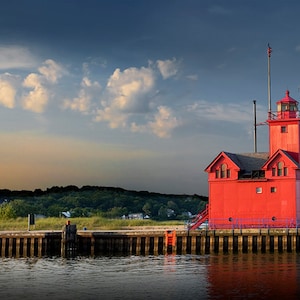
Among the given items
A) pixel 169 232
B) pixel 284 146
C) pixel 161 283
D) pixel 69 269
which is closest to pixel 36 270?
pixel 69 269

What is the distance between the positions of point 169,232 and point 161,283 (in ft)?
75.2

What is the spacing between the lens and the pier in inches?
2653

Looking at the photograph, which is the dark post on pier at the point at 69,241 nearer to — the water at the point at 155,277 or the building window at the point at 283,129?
the water at the point at 155,277

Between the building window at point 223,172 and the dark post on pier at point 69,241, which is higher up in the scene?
the building window at point 223,172

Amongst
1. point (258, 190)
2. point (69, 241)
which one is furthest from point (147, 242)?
point (258, 190)

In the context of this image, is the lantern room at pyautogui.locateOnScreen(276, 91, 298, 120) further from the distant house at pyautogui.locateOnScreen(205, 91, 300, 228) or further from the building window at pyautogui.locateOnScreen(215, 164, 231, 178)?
the building window at pyautogui.locateOnScreen(215, 164, 231, 178)

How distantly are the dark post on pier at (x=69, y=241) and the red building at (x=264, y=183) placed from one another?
16839 mm

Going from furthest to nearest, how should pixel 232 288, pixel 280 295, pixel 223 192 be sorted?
pixel 223 192 < pixel 232 288 < pixel 280 295

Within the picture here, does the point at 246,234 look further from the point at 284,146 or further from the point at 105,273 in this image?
the point at 105,273

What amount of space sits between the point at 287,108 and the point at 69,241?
3102 cm

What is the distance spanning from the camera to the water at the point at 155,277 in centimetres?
4222

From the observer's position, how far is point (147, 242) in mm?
69500

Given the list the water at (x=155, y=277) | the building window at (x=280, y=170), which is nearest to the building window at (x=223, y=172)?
the building window at (x=280, y=170)

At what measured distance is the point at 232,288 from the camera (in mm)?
43906
